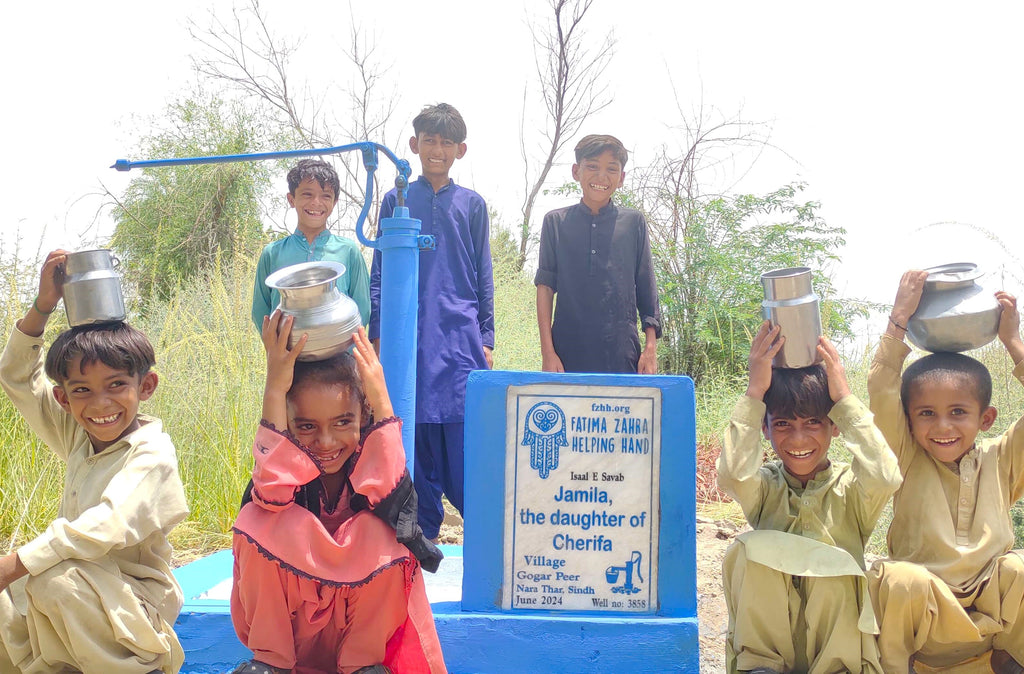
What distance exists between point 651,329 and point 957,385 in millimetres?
1668

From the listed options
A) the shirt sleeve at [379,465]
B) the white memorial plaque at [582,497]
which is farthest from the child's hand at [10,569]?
the white memorial plaque at [582,497]

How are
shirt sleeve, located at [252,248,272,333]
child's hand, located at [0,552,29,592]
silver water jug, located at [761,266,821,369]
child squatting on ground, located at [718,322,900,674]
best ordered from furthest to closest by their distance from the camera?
shirt sleeve, located at [252,248,272,333]
silver water jug, located at [761,266,821,369]
child squatting on ground, located at [718,322,900,674]
child's hand, located at [0,552,29,592]

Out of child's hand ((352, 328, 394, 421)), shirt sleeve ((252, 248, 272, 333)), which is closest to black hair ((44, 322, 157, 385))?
child's hand ((352, 328, 394, 421))

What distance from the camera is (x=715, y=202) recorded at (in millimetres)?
9445

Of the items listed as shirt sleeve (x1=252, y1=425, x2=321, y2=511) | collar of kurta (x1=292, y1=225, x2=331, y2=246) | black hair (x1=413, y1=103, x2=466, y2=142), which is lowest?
shirt sleeve (x1=252, y1=425, x2=321, y2=511)

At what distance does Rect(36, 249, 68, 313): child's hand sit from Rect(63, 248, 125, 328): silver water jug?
1.9 inches

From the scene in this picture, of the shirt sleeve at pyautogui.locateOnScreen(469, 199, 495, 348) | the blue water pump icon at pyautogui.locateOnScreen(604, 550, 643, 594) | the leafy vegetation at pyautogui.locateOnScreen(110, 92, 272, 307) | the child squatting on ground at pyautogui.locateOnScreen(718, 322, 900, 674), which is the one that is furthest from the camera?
the leafy vegetation at pyautogui.locateOnScreen(110, 92, 272, 307)

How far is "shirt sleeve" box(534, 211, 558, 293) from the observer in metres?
4.19

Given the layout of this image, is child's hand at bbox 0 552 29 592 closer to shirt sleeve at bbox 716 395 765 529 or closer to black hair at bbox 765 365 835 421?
shirt sleeve at bbox 716 395 765 529

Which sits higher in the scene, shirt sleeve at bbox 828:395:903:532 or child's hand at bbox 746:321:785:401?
child's hand at bbox 746:321:785:401

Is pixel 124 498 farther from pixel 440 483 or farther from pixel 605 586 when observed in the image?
pixel 440 483

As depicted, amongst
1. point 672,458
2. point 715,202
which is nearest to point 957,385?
point 672,458

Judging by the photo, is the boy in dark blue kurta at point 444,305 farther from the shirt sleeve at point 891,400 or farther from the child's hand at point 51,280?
the shirt sleeve at point 891,400

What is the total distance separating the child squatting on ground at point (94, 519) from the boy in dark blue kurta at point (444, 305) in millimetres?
1699
